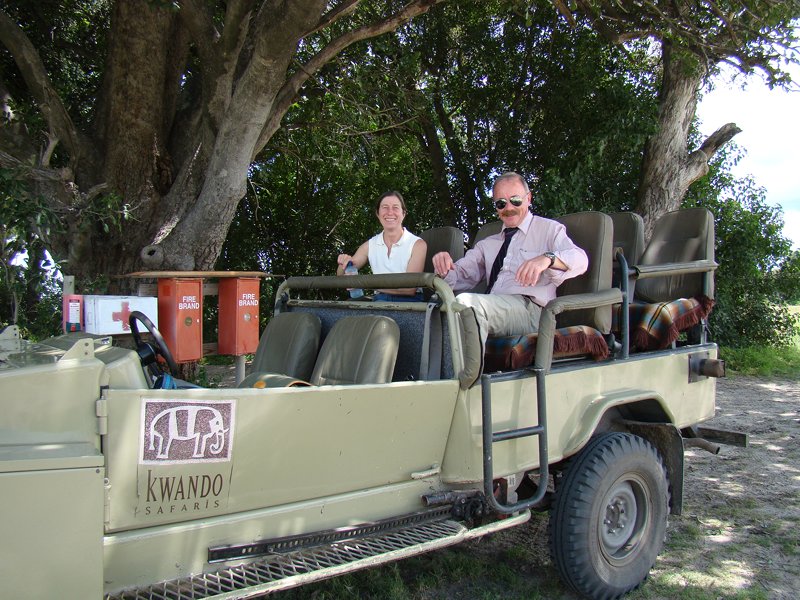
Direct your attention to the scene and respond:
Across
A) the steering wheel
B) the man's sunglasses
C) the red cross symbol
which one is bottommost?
the steering wheel

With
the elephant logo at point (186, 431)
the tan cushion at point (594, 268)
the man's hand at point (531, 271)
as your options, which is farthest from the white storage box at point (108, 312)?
the tan cushion at point (594, 268)

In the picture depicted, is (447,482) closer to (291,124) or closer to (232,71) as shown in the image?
(232,71)

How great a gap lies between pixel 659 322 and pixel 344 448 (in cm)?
214

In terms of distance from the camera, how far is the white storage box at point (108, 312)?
5109 millimetres

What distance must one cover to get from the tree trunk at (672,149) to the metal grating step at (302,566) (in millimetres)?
7039

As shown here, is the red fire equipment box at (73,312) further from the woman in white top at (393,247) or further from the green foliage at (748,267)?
the green foliage at (748,267)

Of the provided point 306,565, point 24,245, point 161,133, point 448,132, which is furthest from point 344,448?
point 448,132

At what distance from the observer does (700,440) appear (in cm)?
409

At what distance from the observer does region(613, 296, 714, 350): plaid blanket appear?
12.7ft

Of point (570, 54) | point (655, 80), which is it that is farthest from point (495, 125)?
point (655, 80)

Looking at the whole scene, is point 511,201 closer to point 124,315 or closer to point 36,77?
point 124,315

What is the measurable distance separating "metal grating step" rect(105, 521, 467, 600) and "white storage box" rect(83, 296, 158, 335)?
318 centimetres

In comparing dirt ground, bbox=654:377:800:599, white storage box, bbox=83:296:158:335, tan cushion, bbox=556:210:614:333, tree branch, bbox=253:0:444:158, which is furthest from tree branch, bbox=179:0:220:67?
dirt ground, bbox=654:377:800:599

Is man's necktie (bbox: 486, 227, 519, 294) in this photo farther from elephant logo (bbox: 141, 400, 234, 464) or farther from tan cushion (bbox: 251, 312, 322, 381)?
elephant logo (bbox: 141, 400, 234, 464)
